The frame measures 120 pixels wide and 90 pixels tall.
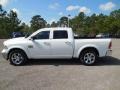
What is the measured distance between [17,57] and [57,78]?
11.3ft

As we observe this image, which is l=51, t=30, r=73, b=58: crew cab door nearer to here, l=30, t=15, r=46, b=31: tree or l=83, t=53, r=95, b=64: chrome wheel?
l=83, t=53, r=95, b=64: chrome wheel

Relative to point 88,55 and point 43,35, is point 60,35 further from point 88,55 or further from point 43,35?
point 88,55

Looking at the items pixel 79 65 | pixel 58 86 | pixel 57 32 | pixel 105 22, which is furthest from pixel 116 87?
pixel 105 22

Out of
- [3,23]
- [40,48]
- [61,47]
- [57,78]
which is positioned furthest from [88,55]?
[3,23]

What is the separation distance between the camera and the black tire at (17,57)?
433 inches

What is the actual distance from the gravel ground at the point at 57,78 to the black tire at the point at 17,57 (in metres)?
0.30

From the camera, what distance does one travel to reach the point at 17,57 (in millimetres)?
11055

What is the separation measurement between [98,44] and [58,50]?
191 centimetres

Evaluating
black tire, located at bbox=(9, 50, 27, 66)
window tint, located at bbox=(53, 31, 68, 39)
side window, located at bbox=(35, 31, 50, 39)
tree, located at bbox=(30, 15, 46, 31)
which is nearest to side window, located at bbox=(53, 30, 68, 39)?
window tint, located at bbox=(53, 31, 68, 39)

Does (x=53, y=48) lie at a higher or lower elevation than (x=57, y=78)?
higher

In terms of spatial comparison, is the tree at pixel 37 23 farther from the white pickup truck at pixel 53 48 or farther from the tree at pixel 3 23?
the white pickup truck at pixel 53 48

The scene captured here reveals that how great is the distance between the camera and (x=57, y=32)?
11.3m

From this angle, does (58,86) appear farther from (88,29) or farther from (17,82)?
(88,29)

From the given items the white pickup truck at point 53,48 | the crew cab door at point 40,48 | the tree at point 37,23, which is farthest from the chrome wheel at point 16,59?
the tree at point 37,23
